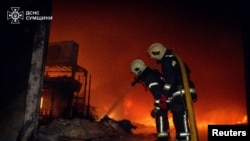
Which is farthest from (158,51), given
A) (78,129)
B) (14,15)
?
(78,129)

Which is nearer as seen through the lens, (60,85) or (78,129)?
(78,129)

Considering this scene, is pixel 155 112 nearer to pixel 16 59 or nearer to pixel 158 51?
pixel 158 51

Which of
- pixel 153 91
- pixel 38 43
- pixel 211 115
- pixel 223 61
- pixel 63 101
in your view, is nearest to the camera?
pixel 38 43

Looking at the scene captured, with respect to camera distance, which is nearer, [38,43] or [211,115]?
[38,43]

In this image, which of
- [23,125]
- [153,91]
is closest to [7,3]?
[23,125]

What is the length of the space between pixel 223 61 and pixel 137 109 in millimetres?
12058

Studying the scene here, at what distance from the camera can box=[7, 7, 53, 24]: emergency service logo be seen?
445cm

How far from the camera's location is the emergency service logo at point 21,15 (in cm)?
445

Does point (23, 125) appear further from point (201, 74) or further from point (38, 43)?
point (201, 74)

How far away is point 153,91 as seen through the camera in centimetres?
556

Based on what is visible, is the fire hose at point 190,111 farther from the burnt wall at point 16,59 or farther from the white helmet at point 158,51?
the burnt wall at point 16,59

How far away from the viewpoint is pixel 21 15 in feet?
14.6

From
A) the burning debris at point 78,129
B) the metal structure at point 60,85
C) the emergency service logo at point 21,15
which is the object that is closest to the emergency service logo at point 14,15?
the emergency service logo at point 21,15

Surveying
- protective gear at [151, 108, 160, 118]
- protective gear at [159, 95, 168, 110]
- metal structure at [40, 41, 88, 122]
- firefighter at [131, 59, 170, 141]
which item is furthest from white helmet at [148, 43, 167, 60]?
metal structure at [40, 41, 88, 122]
